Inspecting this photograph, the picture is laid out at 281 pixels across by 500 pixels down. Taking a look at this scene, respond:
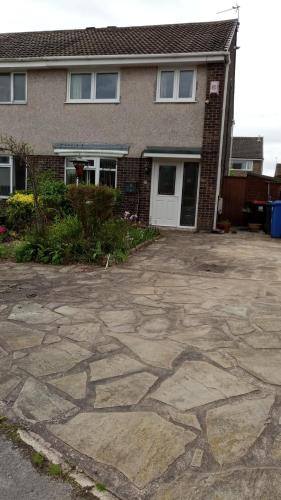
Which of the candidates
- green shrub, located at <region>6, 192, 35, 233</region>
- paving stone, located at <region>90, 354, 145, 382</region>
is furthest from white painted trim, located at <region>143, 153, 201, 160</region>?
paving stone, located at <region>90, 354, 145, 382</region>

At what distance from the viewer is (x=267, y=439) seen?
2621mm

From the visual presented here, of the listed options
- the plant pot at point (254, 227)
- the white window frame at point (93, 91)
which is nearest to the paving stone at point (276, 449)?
the plant pot at point (254, 227)

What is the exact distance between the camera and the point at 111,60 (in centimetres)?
1333

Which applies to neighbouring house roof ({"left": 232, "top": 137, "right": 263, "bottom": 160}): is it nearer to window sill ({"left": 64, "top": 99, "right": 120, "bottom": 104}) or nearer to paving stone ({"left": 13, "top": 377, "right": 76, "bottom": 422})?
window sill ({"left": 64, "top": 99, "right": 120, "bottom": 104})

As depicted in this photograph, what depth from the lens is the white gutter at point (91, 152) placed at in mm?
13727

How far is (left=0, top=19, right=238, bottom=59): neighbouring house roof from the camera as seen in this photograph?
13419mm

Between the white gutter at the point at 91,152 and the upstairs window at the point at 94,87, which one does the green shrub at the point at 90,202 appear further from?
the upstairs window at the point at 94,87

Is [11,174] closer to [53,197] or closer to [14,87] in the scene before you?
[14,87]

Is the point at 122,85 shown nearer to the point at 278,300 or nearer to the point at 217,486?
the point at 278,300

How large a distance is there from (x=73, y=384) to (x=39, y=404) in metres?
0.35

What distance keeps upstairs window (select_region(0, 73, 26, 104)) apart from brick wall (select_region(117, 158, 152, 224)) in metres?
4.51

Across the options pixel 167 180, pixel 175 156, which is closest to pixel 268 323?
pixel 175 156

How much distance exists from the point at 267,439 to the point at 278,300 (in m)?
3.37

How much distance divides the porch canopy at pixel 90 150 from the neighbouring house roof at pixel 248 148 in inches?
1343
